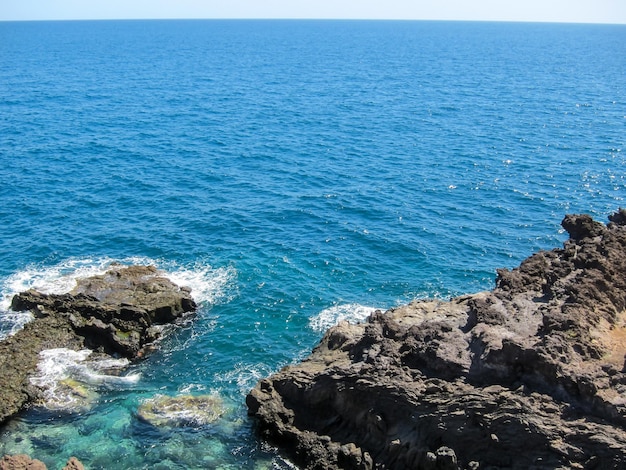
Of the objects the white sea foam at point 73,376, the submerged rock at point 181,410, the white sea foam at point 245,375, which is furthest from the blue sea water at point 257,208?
the submerged rock at point 181,410

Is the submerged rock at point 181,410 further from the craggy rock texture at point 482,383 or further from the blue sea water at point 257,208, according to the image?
the craggy rock texture at point 482,383

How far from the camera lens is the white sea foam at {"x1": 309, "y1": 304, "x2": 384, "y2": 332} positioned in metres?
52.8

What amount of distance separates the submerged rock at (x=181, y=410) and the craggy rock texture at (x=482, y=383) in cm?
393

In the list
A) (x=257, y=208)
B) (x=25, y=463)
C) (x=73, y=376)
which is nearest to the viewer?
(x=25, y=463)

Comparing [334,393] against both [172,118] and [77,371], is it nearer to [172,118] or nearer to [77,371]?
[77,371]

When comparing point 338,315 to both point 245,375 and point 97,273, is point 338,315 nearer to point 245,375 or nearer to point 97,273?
point 245,375

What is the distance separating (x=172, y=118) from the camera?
380 feet

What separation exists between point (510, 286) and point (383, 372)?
498 inches

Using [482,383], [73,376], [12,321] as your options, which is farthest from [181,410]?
[482,383]

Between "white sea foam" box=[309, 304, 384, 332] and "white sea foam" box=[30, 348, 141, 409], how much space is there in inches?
648

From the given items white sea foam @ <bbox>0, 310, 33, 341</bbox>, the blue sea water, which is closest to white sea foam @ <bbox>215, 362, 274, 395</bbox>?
the blue sea water

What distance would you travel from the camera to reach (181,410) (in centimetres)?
4194

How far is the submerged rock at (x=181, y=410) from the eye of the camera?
4081 centimetres

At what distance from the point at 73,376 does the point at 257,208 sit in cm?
3521
